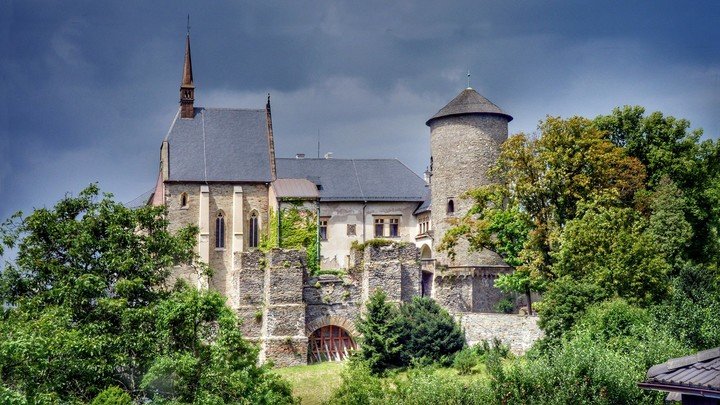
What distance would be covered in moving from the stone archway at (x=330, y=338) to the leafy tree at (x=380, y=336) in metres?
3.18

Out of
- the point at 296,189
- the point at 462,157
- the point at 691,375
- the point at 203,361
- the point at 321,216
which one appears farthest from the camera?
the point at 321,216

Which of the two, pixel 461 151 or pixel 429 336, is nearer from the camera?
pixel 429 336

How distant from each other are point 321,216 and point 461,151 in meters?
10.6

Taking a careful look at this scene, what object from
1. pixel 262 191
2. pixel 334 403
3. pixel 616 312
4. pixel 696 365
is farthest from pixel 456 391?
pixel 262 191

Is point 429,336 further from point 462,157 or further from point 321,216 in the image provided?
point 321,216

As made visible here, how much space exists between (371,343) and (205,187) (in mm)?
19521

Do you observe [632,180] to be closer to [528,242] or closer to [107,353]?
[528,242]

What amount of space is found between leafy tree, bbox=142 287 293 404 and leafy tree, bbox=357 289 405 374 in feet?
25.9

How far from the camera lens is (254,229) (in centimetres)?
5591

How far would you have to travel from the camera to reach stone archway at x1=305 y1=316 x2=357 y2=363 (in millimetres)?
43438

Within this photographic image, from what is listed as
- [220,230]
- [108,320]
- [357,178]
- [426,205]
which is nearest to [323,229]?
[357,178]

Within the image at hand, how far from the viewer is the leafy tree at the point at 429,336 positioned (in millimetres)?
39500

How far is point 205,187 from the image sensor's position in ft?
181

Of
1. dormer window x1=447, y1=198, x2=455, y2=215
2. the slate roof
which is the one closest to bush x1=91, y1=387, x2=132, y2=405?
the slate roof
